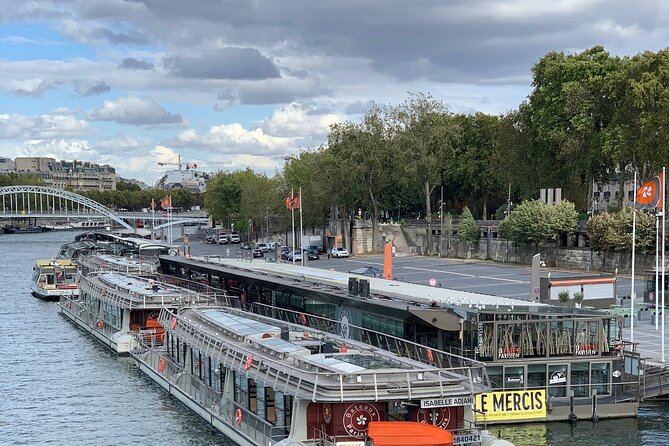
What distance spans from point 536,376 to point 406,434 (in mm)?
13781

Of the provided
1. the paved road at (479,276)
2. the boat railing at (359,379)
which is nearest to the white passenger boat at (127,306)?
the paved road at (479,276)

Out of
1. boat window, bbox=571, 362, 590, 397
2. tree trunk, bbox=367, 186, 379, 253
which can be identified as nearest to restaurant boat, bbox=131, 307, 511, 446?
boat window, bbox=571, 362, 590, 397

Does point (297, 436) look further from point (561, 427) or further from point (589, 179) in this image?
point (589, 179)

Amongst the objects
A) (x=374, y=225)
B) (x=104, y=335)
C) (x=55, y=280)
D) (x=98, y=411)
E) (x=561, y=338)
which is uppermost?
(x=374, y=225)

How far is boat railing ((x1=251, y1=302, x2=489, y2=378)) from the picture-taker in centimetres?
2712

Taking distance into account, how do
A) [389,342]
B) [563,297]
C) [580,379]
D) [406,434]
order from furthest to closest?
[563,297], [580,379], [389,342], [406,434]

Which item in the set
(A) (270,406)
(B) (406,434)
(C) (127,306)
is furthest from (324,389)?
(C) (127,306)

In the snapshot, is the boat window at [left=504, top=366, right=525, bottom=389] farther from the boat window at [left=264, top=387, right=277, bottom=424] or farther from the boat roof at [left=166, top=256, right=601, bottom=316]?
the boat window at [left=264, top=387, right=277, bottom=424]

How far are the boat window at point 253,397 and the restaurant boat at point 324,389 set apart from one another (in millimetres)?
33

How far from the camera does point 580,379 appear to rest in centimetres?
3450

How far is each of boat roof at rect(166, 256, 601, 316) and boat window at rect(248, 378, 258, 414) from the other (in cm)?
818

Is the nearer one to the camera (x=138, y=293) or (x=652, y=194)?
(x=652, y=194)

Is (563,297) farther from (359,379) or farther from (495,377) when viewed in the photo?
(359,379)

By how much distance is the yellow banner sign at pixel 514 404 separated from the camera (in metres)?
33.1
